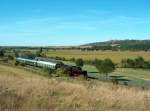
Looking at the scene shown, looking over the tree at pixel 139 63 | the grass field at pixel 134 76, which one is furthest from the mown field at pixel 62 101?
the tree at pixel 139 63

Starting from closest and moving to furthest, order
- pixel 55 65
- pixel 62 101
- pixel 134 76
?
pixel 62 101 → pixel 55 65 → pixel 134 76

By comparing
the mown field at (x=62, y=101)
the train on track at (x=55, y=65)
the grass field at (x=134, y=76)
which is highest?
the mown field at (x=62, y=101)

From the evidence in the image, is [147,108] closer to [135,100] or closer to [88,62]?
[135,100]

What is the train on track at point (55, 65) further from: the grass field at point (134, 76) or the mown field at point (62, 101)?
the mown field at point (62, 101)

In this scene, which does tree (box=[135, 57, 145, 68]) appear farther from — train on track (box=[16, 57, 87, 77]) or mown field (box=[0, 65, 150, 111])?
mown field (box=[0, 65, 150, 111])

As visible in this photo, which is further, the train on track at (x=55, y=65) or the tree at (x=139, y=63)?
the tree at (x=139, y=63)

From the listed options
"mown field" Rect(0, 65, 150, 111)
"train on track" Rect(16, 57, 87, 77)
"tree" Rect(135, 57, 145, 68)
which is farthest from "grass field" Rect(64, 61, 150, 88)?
"mown field" Rect(0, 65, 150, 111)

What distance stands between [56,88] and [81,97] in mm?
1650

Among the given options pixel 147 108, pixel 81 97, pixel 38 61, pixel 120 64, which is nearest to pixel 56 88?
pixel 81 97

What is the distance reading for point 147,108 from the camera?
7.23m

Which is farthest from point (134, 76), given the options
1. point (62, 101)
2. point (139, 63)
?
point (62, 101)

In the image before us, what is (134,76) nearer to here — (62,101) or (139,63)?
(139,63)

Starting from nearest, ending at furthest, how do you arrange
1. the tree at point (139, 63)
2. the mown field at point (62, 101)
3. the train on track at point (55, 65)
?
the mown field at point (62, 101), the train on track at point (55, 65), the tree at point (139, 63)

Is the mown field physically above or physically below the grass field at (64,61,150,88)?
above
